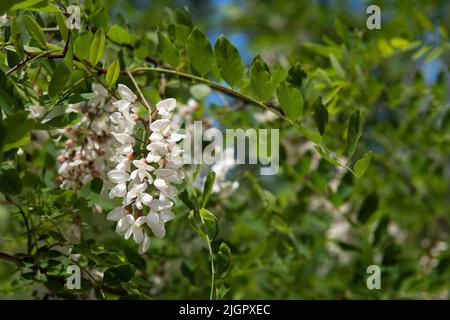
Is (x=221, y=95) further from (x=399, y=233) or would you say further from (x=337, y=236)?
(x=399, y=233)

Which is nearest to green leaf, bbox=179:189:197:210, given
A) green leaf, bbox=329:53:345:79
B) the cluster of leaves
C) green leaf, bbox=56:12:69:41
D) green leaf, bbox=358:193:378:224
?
the cluster of leaves

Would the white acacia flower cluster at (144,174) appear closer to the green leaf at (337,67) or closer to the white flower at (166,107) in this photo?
the white flower at (166,107)

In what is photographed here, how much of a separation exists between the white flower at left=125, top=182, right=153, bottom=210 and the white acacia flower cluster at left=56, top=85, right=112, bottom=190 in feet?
0.55

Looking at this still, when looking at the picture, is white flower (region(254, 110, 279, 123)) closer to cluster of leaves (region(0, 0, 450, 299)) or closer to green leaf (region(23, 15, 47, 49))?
cluster of leaves (region(0, 0, 450, 299))

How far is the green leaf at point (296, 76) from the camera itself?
0.74m

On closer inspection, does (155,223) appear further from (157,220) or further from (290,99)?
(290,99)

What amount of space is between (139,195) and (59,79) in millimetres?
150

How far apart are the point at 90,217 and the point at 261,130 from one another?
0.96 ft

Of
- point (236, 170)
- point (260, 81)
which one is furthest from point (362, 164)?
point (236, 170)

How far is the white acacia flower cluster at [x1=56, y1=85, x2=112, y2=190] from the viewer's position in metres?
0.76
